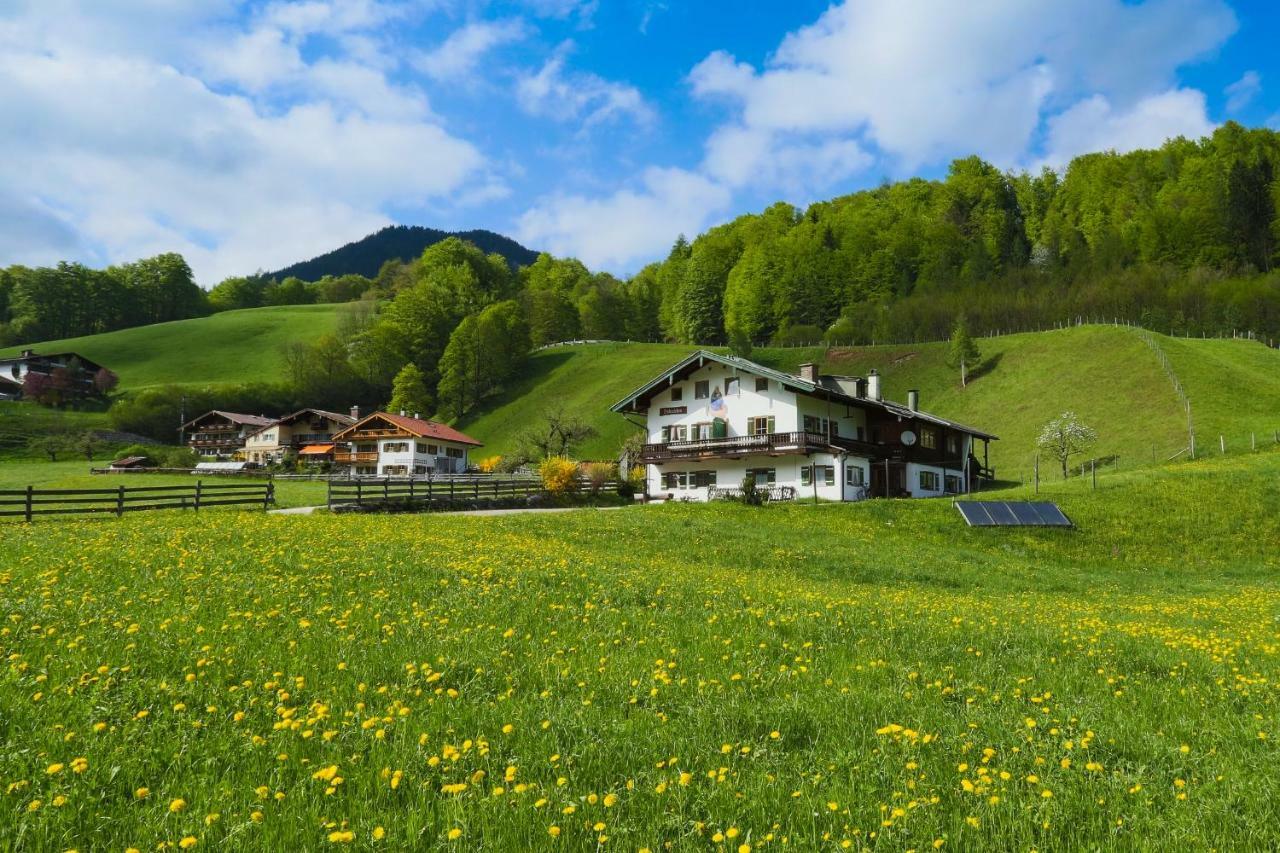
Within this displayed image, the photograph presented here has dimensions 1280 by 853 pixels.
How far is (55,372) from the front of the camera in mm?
113688

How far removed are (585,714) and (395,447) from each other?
9189 centimetres

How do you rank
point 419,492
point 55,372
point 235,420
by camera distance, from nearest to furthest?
point 419,492 < point 235,420 < point 55,372

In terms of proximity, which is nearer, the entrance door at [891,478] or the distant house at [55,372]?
the entrance door at [891,478]

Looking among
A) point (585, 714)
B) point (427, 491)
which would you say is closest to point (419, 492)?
point (427, 491)

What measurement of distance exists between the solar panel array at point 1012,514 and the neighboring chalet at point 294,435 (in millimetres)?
91642

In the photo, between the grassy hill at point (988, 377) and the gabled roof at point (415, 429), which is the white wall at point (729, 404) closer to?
the grassy hill at point (988, 377)

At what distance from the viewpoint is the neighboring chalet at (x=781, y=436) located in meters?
49.9

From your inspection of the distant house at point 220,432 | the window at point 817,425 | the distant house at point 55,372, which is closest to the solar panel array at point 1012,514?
the window at point 817,425

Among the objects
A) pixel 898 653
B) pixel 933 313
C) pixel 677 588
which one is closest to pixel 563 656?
pixel 898 653

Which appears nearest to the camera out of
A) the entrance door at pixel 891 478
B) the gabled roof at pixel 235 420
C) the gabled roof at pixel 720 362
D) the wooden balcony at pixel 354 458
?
the gabled roof at pixel 720 362

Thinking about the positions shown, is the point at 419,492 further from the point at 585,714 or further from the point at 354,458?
the point at 354,458

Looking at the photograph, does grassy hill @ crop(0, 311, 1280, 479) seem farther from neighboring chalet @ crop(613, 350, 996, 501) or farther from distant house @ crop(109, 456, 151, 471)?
distant house @ crop(109, 456, 151, 471)

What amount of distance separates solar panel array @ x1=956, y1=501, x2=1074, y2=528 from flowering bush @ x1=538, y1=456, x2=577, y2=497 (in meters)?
28.5

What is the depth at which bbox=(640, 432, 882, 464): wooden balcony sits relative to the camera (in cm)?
4900
